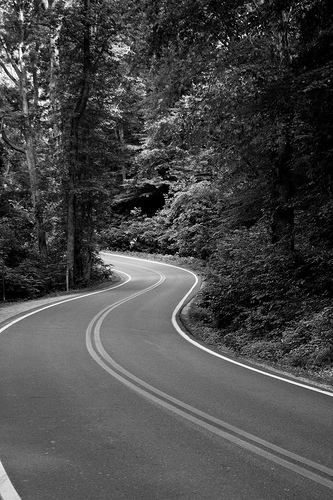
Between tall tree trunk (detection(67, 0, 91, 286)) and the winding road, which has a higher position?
tall tree trunk (detection(67, 0, 91, 286))

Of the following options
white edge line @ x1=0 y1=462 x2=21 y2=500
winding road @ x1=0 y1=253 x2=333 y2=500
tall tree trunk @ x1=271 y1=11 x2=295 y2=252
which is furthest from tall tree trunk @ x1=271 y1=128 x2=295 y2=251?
white edge line @ x1=0 y1=462 x2=21 y2=500

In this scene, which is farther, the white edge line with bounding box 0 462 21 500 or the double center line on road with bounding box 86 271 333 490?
the double center line on road with bounding box 86 271 333 490

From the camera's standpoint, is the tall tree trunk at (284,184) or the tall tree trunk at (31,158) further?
the tall tree trunk at (31,158)

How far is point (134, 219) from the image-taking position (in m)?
46.6

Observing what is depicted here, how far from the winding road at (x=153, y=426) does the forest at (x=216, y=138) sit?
230 centimetres

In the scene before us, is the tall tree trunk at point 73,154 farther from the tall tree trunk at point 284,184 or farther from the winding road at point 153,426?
the winding road at point 153,426

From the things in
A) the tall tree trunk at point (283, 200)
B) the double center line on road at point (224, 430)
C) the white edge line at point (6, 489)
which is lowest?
the double center line on road at point (224, 430)

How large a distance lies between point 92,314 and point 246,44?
1028 cm

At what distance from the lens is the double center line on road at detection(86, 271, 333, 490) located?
4238 mm

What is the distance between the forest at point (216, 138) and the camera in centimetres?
1127

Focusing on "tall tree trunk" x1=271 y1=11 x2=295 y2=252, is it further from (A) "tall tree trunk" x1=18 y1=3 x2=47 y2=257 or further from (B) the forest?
(A) "tall tree trunk" x1=18 y1=3 x2=47 y2=257

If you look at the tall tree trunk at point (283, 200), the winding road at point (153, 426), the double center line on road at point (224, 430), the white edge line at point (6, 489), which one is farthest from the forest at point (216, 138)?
the white edge line at point (6, 489)

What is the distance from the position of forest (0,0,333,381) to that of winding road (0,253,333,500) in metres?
2.30

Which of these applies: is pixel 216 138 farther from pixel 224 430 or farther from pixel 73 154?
pixel 224 430
